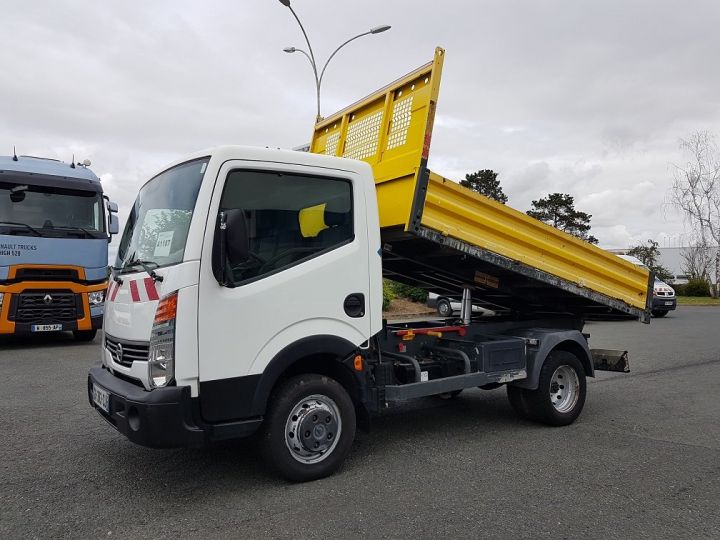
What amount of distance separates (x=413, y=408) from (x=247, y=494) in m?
2.94

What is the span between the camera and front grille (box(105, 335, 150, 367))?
3.85 meters

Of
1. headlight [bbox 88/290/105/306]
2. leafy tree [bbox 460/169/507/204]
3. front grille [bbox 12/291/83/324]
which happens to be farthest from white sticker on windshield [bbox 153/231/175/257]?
leafy tree [bbox 460/169/507/204]

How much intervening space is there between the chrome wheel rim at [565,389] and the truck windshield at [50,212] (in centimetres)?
874

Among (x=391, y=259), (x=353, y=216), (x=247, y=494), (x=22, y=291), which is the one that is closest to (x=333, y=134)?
(x=391, y=259)

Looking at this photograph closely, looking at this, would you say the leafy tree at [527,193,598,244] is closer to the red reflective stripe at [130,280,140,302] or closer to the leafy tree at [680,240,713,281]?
the leafy tree at [680,240,713,281]

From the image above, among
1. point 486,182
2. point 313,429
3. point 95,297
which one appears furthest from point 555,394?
point 486,182

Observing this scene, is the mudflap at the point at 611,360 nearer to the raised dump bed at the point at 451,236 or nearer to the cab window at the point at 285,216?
the raised dump bed at the point at 451,236

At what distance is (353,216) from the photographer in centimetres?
450

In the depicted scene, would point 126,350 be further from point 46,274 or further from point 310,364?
point 46,274

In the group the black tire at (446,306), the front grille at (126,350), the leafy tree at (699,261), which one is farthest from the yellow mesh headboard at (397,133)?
the leafy tree at (699,261)

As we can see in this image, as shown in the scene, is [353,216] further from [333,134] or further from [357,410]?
[333,134]

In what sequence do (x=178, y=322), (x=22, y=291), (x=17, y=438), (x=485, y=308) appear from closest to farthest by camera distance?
(x=178, y=322) < (x=17, y=438) < (x=485, y=308) < (x=22, y=291)

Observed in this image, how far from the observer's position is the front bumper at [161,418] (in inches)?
142

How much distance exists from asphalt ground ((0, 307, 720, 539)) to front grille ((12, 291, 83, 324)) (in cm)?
412
